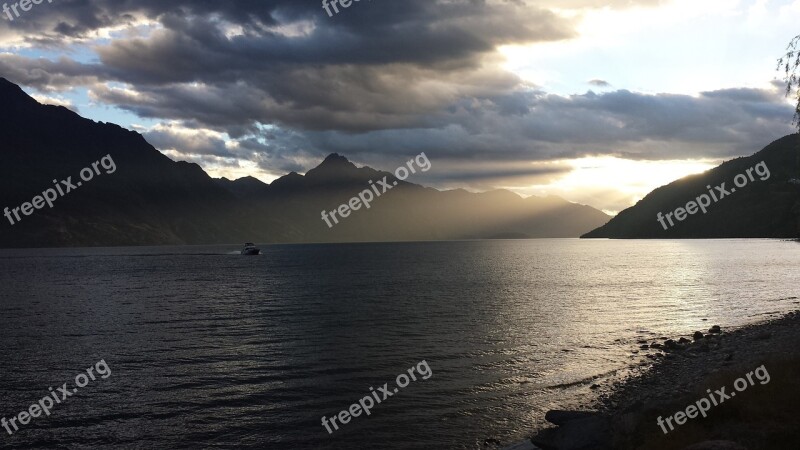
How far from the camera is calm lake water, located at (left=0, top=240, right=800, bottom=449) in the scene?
29.1 m

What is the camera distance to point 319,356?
45906mm

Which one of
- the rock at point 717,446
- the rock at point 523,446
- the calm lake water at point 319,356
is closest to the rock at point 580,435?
the rock at point 523,446

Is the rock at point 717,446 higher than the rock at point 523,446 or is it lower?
higher

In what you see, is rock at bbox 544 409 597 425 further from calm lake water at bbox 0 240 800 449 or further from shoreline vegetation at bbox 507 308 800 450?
calm lake water at bbox 0 240 800 449

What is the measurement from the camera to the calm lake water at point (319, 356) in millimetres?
29062

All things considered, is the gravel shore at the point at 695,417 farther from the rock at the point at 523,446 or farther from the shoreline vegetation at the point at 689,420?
the rock at the point at 523,446

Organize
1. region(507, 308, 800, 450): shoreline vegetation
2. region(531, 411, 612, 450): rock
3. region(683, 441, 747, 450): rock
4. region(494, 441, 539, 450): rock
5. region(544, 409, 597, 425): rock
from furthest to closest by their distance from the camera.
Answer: region(544, 409, 597, 425): rock
region(494, 441, 539, 450): rock
region(531, 411, 612, 450): rock
region(507, 308, 800, 450): shoreline vegetation
region(683, 441, 747, 450): rock

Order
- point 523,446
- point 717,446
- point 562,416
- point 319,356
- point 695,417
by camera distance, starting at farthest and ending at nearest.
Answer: point 319,356
point 562,416
point 523,446
point 695,417
point 717,446

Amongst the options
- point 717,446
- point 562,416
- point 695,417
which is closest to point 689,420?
point 695,417

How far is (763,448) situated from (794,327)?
4083cm

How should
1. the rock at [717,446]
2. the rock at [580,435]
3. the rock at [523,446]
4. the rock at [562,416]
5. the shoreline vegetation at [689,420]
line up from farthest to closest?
the rock at [562,416] → the rock at [523,446] → the rock at [580,435] → the shoreline vegetation at [689,420] → the rock at [717,446]

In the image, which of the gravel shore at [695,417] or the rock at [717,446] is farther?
the gravel shore at [695,417]

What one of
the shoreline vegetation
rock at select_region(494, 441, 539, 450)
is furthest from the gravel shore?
rock at select_region(494, 441, 539, 450)

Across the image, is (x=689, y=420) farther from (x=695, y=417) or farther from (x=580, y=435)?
(x=580, y=435)
